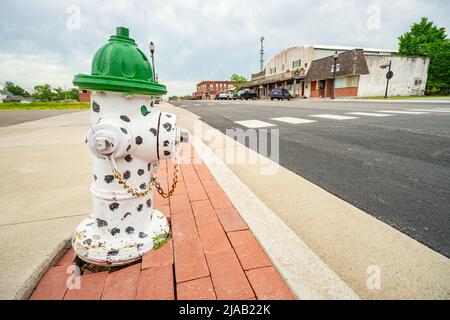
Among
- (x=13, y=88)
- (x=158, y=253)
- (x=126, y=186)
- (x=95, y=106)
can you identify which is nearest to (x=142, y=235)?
(x=158, y=253)

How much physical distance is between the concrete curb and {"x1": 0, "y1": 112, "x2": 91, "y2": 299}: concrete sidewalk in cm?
140

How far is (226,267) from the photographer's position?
144 cm

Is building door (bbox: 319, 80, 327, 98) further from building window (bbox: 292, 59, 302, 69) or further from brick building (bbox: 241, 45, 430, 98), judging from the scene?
building window (bbox: 292, 59, 302, 69)

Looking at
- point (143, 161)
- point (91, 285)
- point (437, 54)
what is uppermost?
point (437, 54)

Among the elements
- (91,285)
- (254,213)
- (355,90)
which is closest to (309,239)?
(254,213)

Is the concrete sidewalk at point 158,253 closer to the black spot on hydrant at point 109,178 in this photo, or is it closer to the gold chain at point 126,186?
the gold chain at point 126,186

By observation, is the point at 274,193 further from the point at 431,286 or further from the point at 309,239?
the point at 431,286

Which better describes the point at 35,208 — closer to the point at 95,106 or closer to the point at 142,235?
the point at 142,235

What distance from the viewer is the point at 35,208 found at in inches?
88.9

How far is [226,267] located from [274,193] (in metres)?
1.30

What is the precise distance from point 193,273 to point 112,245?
1.94 feet

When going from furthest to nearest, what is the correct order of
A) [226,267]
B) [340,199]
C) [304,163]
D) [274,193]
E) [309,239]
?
[304,163] < [274,193] < [340,199] < [309,239] < [226,267]

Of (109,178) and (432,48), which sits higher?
(432,48)

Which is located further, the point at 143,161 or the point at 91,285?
the point at 143,161
